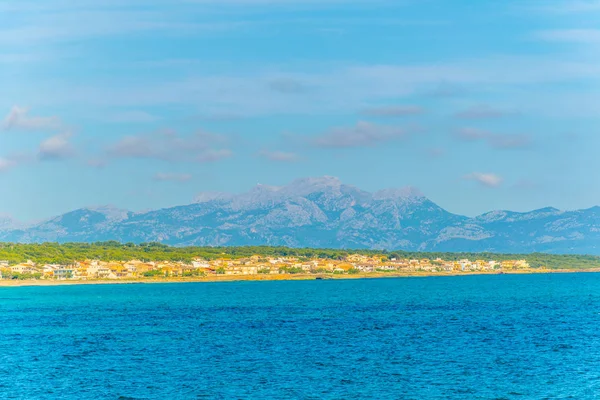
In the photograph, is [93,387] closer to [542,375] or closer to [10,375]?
[10,375]

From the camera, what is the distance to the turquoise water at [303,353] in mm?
61062

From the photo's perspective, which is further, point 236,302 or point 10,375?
point 236,302

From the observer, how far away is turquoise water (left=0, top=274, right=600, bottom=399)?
61.1 m

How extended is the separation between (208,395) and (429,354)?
26182 millimetres

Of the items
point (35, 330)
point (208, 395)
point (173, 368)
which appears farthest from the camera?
point (35, 330)

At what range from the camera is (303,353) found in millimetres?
79312

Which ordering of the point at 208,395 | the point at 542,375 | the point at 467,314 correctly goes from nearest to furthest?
the point at 208,395
the point at 542,375
the point at 467,314

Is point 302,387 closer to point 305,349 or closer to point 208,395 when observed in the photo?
point 208,395

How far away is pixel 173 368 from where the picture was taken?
232 feet

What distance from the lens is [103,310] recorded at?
14025cm

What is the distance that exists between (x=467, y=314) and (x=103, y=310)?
193 ft

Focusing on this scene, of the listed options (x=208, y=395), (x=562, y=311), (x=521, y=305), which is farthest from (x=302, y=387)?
(x=521, y=305)

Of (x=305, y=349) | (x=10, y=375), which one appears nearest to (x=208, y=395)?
(x=10, y=375)

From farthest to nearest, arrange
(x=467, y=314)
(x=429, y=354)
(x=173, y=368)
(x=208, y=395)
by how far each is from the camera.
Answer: (x=467, y=314) → (x=429, y=354) → (x=173, y=368) → (x=208, y=395)
